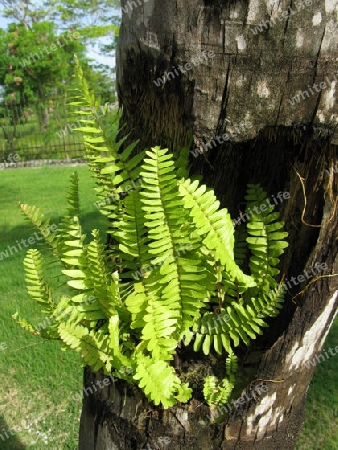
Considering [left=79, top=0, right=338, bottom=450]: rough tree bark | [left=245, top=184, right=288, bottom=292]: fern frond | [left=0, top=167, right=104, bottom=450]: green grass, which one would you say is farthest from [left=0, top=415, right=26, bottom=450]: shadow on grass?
[left=245, top=184, right=288, bottom=292]: fern frond

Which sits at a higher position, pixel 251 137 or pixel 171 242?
pixel 251 137

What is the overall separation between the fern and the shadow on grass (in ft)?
6.45

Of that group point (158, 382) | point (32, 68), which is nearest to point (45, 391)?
point (158, 382)

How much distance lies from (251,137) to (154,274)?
1.60ft

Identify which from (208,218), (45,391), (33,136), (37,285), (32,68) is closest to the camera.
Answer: (208,218)

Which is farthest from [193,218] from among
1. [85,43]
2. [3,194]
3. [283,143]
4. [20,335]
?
[85,43]

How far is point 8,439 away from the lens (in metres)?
2.92

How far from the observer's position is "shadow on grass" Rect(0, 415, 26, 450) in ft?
9.41

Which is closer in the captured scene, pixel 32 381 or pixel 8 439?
pixel 8 439

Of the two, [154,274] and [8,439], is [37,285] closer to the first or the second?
[154,274]

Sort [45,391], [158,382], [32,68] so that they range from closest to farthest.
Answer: [158,382], [45,391], [32,68]

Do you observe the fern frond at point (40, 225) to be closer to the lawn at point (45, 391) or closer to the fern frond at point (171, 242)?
the fern frond at point (171, 242)

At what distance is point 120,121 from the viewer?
1.39 metres

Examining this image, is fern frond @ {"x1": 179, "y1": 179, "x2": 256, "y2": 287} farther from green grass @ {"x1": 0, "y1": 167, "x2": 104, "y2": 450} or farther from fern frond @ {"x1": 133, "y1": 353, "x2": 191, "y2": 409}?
green grass @ {"x1": 0, "y1": 167, "x2": 104, "y2": 450}
